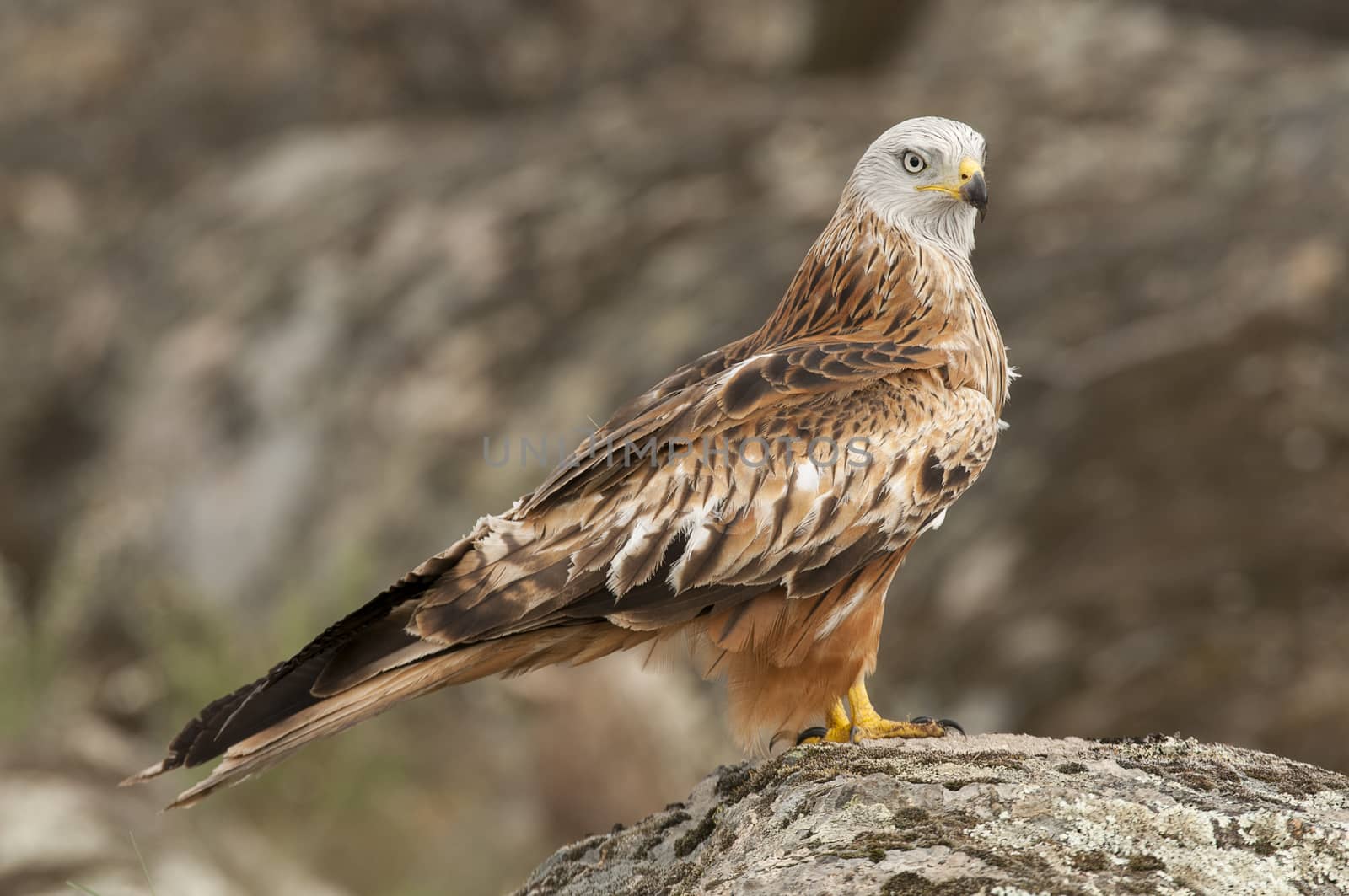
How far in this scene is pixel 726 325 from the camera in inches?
506

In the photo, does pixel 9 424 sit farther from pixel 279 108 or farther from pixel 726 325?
pixel 726 325

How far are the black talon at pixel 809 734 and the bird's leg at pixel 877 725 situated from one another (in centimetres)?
16

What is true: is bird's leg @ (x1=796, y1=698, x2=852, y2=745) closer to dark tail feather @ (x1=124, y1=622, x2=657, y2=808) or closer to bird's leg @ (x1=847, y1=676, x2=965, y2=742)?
bird's leg @ (x1=847, y1=676, x2=965, y2=742)

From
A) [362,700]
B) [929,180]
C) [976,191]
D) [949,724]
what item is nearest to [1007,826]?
[949,724]

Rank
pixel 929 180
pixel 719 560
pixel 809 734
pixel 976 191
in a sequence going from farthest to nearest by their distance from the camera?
pixel 929 180
pixel 976 191
pixel 809 734
pixel 719 560

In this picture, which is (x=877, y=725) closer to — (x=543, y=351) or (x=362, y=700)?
(x=362, y=700)

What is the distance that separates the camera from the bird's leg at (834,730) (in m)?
6.05

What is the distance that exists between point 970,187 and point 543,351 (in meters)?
7.61

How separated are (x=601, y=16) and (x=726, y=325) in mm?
7686

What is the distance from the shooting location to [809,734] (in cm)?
622

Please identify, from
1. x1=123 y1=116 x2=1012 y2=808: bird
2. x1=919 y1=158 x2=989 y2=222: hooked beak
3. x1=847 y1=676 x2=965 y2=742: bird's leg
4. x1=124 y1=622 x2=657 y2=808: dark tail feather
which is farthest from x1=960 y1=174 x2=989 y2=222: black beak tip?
x1=124 y1=622 x2=657 y2=808: dark tail feather

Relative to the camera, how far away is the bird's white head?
6906 millimetres

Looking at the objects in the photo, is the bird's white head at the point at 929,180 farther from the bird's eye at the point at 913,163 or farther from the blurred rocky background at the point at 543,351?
the blurred rocky background at the point at 543,351

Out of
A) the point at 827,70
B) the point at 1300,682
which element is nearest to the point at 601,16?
the point at 827,70
